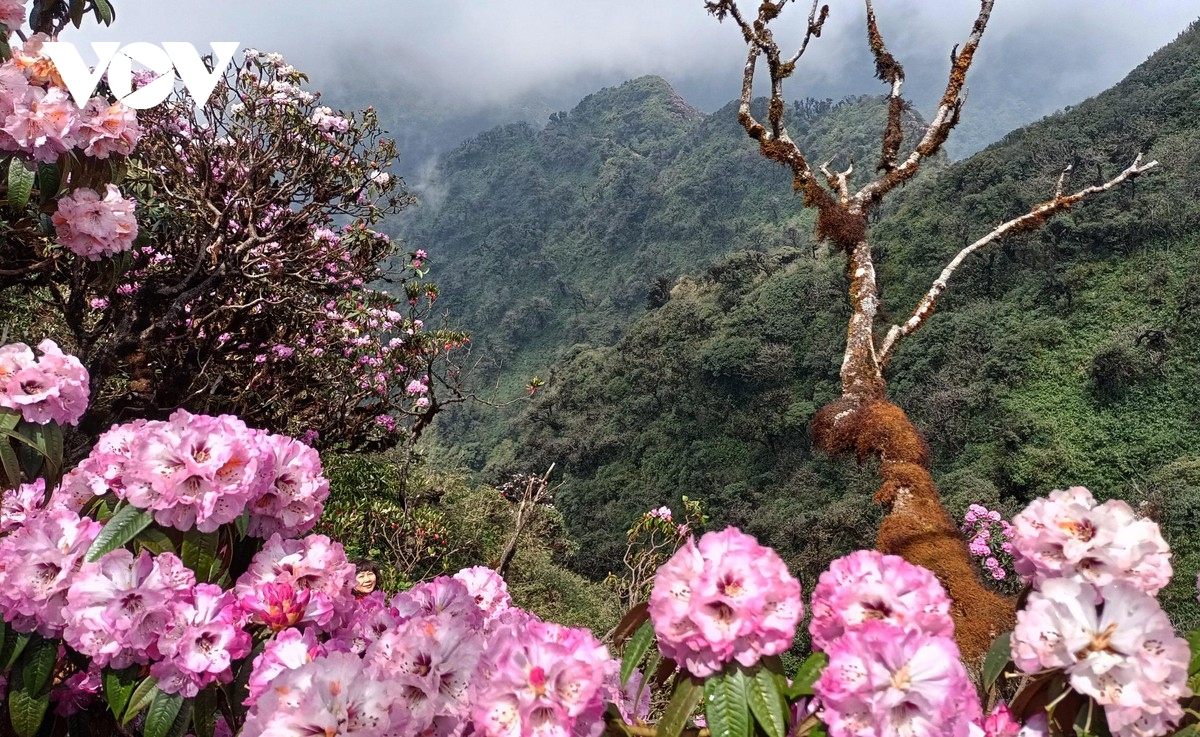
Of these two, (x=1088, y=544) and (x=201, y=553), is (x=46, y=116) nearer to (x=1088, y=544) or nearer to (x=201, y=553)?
(x=201, y=553)

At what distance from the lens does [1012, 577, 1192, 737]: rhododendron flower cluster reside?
777mm

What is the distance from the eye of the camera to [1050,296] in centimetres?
2250

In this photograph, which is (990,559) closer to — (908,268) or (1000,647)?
(1000,647)

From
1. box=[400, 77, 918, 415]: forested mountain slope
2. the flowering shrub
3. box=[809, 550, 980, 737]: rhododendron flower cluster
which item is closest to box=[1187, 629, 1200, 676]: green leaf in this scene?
the flowering shrub

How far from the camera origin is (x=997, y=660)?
0.96 meters

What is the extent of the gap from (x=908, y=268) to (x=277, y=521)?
3047 centimetres

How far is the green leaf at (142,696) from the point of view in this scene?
1.06 meters

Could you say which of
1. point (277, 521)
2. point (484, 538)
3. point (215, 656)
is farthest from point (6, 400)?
point (484, 538)

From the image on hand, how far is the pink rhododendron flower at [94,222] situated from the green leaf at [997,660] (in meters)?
2.59

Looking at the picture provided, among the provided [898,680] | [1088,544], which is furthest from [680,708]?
[1088,544]

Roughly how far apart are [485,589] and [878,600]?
0.95m

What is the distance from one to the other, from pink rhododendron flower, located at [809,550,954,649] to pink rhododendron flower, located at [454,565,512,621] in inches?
32.2

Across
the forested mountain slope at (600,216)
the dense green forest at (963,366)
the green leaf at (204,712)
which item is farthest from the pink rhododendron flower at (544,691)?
the forested mountain slope at (600,216)

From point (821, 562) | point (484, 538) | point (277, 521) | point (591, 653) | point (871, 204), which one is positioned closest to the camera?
point (591, 653)
